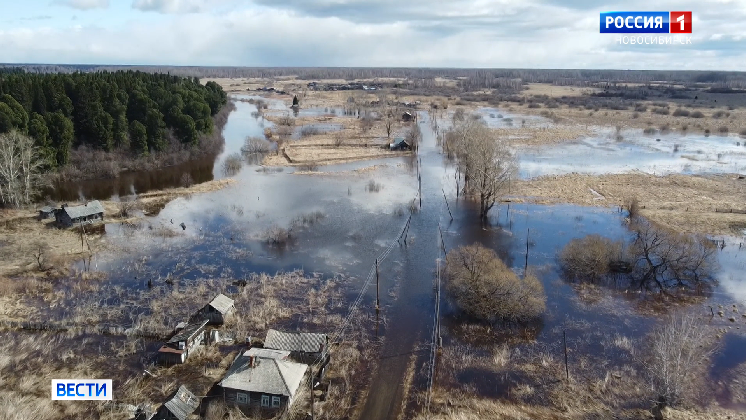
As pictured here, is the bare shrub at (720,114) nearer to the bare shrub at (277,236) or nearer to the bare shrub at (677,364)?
the bare shrub at (677,364)

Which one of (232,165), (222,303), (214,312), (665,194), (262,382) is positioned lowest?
(262,382)

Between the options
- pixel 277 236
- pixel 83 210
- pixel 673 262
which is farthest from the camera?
pixel 83 210

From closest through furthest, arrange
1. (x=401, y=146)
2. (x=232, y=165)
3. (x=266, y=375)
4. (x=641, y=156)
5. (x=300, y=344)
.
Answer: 1. (x=266, y=375)
2. (x=300, y=344)
3. (x=232, y=165)
4. (x=641, y=156)
5. (x=401, y=146)

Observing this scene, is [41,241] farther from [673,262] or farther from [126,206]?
[673,262]

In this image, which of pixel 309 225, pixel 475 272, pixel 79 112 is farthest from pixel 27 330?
pixel 79 112

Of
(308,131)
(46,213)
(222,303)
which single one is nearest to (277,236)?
(222,303)

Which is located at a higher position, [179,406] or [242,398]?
[179,406]

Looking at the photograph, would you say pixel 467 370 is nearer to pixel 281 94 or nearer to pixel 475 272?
pixel 475 272
